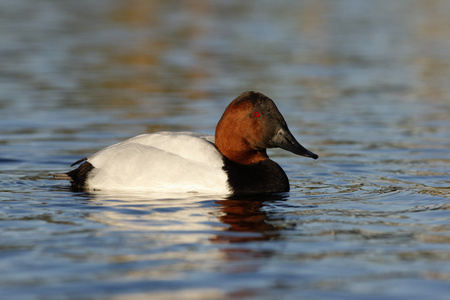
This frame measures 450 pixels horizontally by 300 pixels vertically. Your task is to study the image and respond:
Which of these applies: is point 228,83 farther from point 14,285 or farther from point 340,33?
point 14,285

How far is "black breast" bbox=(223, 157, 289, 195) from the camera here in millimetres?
7277

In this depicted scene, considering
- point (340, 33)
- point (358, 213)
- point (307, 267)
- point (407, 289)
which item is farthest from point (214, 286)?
point (340, 33)

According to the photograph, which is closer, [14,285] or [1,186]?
[14,285]

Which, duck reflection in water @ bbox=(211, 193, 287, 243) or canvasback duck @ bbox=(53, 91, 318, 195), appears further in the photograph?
canvasback duck @ bbox=(53, 91, 318, 195)

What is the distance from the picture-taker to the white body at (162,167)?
23.7ft

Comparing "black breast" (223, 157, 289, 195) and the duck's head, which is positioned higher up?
the duck's head

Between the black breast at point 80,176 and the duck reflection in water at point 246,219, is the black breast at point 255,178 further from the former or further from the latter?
the black breast at point 80,176

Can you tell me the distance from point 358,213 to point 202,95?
739cm

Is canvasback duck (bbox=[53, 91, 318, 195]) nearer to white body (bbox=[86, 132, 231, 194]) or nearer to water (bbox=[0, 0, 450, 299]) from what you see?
white body (bbox=[86, 132, 231, 194])

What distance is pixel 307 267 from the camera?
5070 millimetres

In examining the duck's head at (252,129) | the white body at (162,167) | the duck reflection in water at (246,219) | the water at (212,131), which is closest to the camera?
the water at (212,131)

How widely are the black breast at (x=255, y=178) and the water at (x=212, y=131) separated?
8.6 inches

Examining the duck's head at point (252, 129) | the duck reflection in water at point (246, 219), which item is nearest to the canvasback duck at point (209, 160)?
the duck's head at point (252, 129)

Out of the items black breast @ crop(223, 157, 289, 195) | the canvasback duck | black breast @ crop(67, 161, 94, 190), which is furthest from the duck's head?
black breast @ crop(67, 161, 94, 190)
